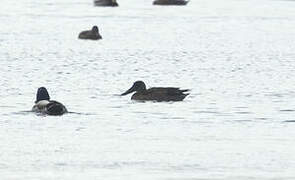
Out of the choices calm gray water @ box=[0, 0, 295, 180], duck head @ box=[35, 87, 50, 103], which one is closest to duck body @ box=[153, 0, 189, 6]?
calm gray water @ box=[0, 0, 295, 180]

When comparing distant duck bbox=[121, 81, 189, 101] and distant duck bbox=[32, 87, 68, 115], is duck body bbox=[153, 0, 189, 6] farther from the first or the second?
distant duck bbox=[32, 87, 68, 115]

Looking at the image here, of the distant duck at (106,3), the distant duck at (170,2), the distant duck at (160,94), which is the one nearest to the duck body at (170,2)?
the distant duck at (170,2)

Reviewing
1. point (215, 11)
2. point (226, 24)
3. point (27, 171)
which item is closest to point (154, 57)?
point (226, 24)

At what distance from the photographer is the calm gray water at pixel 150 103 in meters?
16.5

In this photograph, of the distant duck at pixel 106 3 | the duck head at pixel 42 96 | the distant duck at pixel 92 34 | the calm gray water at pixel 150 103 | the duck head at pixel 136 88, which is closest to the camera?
the calm gray water at pixel 150 103

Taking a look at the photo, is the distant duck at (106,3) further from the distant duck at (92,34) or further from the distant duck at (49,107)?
the distant duck at (49,107)

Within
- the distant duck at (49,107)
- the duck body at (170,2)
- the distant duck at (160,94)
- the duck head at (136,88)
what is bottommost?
the duck body at (170,2)

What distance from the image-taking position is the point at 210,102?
24062 mm

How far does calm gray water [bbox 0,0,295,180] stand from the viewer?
16.5 meters

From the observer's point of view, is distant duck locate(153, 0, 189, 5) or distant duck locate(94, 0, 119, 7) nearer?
distant duck locate(94, 0, 119, 7)

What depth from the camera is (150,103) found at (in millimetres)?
24094

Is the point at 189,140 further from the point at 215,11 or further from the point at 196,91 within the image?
the point at 215,11

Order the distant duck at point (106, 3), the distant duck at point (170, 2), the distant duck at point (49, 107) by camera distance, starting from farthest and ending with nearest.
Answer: the distant duck at point (170, 2) < the distant duck at point (106, 3) < the distant duck at point (49, 107)

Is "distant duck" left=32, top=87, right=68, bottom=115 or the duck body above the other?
"distant duck" left=32, top=87, right=68, bottom=115
